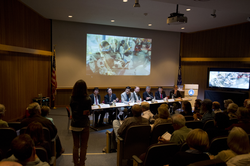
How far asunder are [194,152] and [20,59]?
6.09 meters

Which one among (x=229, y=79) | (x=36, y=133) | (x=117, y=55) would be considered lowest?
(x=36, y=133)

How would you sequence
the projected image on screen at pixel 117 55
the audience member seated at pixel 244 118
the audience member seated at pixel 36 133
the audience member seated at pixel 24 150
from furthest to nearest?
the projected image on screen at pixel 117 55 → the audience member seated at pixel 244 118 → the audience member seated at pixel 36 133 → the audience member seated at pixel 24 150

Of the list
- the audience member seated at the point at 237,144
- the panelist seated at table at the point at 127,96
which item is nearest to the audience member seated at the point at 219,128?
the audience member seated at the point at 237,144

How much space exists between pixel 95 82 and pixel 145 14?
3895 millimetres

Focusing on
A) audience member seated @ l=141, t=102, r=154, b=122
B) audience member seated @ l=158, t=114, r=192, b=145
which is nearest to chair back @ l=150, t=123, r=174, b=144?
audience member seated @ l=158, t=114, r=192, b=145

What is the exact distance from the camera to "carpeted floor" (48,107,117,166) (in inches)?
130

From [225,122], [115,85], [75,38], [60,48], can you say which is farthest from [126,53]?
[225,122]

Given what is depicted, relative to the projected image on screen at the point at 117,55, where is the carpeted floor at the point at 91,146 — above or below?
below

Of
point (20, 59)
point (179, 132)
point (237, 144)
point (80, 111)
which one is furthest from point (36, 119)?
point (20, 59)

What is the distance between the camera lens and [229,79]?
28.5 feet

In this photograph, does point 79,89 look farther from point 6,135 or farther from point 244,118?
point 244,118

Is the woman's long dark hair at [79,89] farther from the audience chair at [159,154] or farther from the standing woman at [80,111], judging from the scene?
the audience chair at [159,154]

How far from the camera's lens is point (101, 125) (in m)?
5.93

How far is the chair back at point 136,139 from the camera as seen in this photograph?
2.96 m
